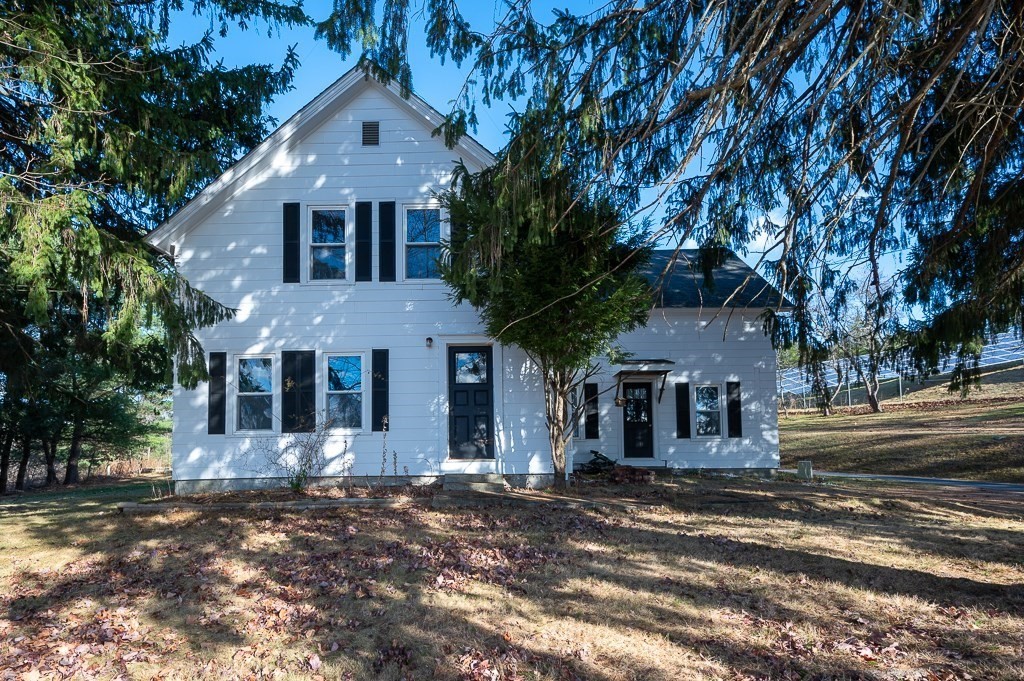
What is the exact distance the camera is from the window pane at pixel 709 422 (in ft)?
51.1

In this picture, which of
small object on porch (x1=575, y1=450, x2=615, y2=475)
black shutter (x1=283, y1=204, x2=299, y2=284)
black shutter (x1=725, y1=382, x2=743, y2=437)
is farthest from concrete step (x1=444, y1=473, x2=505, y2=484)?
black shutter (x1=725, y1=382, x2=743, y2=437)

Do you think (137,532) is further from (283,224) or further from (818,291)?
(818,291)

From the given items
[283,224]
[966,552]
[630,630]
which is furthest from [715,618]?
[283,224]

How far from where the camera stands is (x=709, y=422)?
15.6 meters

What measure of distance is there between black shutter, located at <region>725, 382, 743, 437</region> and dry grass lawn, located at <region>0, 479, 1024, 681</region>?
18.4 ft

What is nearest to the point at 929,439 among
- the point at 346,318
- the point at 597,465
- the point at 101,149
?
the point at 597,465

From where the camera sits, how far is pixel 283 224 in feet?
40.1

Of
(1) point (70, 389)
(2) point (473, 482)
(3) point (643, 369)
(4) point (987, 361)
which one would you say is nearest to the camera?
(2) point (473, 482)

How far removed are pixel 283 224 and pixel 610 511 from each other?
291 inches

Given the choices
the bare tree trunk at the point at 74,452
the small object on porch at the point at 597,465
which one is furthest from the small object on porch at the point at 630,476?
the bare tree trunk at the point at 74,452

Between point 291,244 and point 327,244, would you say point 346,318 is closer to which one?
point 327,244

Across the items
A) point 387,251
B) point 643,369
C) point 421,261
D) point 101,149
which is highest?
point 101,149

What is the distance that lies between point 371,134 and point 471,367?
4.53 m

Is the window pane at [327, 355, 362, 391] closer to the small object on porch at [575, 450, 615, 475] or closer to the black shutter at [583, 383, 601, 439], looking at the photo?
the small object on porch at [575, 450, 615, 475]
